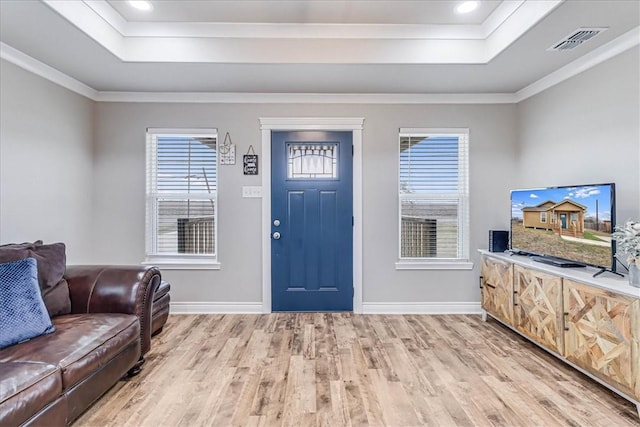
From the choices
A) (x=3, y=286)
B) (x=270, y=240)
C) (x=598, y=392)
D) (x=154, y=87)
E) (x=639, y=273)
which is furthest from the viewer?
(x=270, y=240)

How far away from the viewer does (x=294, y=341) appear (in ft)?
10.0

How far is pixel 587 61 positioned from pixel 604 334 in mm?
2183

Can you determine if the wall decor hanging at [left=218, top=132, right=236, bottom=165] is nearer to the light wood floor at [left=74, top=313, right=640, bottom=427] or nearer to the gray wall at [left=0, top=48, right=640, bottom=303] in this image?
the gray wall at [left=0, top=48, right=640, bottom=303]

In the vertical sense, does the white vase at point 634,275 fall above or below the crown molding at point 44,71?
below

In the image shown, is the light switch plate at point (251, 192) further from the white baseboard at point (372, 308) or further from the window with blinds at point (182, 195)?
the white baseboard at point (372, 308)

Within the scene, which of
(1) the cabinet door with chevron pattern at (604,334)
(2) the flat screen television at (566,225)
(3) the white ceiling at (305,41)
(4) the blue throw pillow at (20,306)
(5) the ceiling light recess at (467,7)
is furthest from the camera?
(5) the ceiling light recess at (467,7)

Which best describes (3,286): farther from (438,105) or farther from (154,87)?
(438,105)

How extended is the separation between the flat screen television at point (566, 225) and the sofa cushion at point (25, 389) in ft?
10.9

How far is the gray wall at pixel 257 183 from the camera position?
3.80 metres

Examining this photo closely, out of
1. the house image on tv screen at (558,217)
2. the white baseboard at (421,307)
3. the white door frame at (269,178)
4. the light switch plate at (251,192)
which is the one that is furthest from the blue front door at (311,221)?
the house image on tv screen at (558,217)

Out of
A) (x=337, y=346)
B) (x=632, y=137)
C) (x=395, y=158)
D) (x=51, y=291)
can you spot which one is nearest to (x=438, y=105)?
(x=395, y=158)

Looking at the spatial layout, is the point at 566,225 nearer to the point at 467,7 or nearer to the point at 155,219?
the point at 467,7

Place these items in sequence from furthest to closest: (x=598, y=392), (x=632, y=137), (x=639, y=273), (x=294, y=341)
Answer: (x=294, y=341)
(x=632, y=137)
(x=598, y=392)
(x=639, y=273)

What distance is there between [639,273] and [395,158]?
7.53 ft
